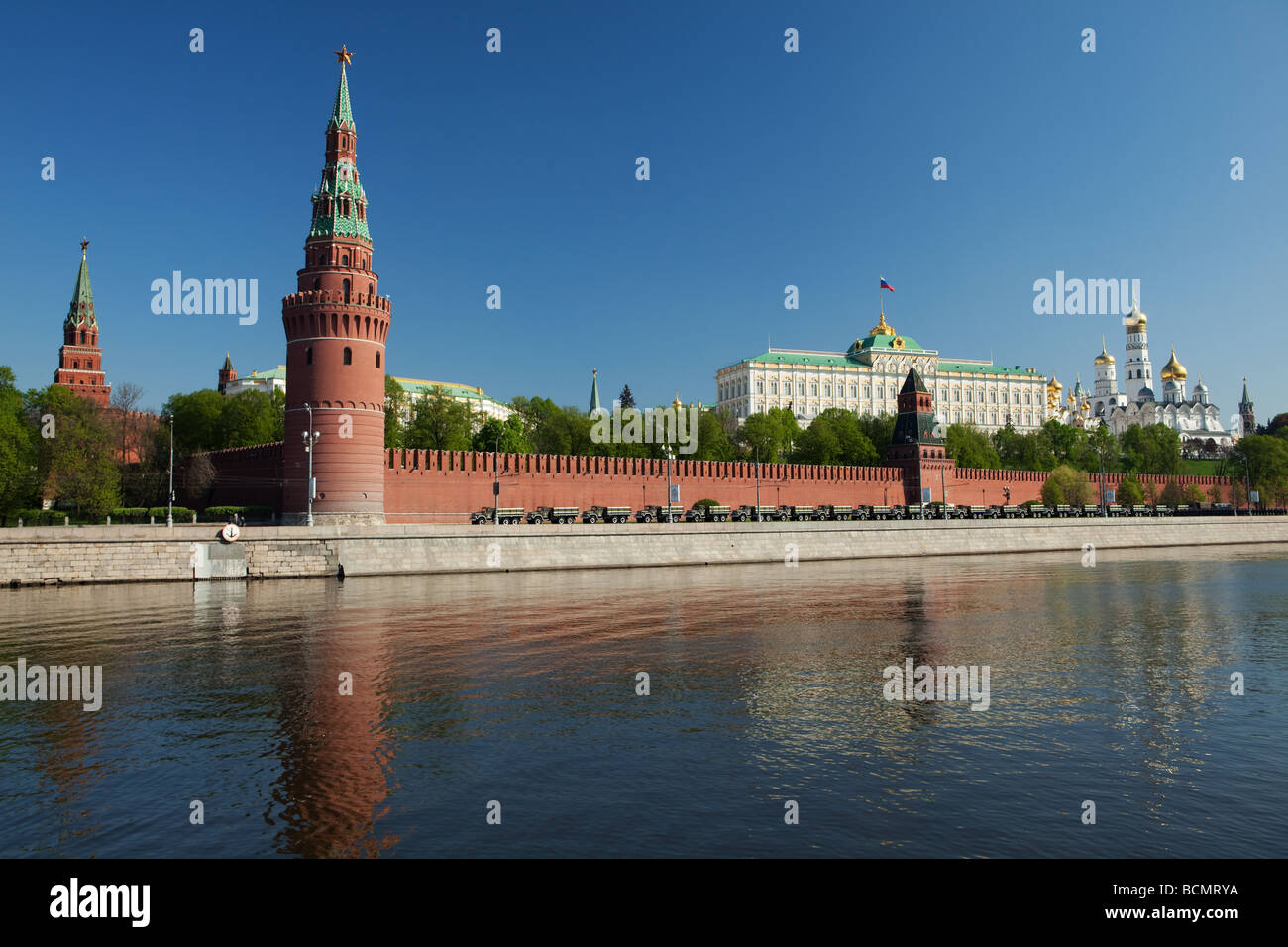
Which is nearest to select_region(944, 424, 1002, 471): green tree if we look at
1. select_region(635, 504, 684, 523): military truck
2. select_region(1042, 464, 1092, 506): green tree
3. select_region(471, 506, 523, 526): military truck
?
select_region(1042, 464, 1092, 506): green tree

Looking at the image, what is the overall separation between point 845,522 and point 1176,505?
5102cm

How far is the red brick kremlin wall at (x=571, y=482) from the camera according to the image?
47.1 meters

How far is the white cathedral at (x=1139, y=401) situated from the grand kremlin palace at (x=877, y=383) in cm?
1106

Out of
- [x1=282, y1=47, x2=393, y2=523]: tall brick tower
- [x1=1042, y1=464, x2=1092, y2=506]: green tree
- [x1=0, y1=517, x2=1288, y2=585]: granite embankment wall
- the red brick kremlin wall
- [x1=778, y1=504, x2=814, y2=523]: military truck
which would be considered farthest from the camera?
[x1=1042, y1=464, x2=1092, y2=506]: green tree

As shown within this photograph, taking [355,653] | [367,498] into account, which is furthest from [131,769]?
[367,498]

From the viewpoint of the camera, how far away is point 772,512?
56.5 meters

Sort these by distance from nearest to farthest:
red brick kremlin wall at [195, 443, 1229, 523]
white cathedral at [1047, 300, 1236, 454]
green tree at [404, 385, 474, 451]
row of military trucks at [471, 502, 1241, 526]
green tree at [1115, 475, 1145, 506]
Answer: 1. red brick kremlin wall at [195, 443, 1229, 523]
2. row of military trucks at [471, 502, 1241, 526]
3. green tree at [404, 385, 474, 451]
4. green tree at [1115, 475, 1145, 506]
5. white cathedral at [1047, 300, 1236, 454]

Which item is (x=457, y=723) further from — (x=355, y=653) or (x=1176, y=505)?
(x=1176, y=505)

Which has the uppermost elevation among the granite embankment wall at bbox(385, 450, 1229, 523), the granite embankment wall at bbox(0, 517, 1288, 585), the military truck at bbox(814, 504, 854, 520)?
the granite embankment wall at bbox(385, 450, 1229, 523)

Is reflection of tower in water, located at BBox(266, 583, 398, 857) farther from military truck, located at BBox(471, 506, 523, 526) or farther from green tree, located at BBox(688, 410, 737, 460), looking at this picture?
green tree, located at BBox(688, 410, 737, 460)

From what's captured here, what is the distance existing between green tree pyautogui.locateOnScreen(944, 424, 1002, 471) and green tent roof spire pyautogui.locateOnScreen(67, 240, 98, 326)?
3160 inches

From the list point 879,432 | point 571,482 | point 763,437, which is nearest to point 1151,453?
point 879,432

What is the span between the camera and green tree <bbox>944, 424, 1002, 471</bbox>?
89794mm

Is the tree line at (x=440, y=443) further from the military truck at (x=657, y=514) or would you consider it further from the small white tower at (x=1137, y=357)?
the small white tower at (x=1137, y=357)
